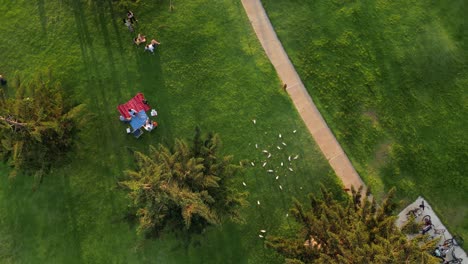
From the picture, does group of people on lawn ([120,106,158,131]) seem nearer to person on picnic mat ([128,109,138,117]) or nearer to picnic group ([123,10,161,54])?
person on picnic mat ([128,109,138,117])

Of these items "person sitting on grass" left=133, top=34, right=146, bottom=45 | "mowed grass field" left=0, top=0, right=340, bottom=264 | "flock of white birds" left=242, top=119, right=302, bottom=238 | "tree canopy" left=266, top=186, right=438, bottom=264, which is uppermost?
"person sitting on grass" left=133, top=34, right=146, bottom=45

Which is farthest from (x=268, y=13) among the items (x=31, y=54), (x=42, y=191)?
(x=42, y=191)

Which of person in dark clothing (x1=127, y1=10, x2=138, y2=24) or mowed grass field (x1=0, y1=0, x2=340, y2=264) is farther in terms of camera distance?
person in dark clothing (x1=127, y1=10, x2=138, y2=24)

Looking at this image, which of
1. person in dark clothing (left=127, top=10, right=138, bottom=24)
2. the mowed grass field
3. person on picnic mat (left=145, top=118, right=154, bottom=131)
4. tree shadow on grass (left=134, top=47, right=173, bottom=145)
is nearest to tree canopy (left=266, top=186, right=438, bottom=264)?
the mowed grass field

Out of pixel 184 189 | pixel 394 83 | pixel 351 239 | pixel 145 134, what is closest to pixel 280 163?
pixel 351 239

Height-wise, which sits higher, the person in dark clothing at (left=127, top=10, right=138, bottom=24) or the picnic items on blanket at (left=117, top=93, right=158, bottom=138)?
the person in dark clothing at (left=127, top=10, right=138, bottom=24)

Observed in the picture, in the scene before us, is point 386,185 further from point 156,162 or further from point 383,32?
point 156,162

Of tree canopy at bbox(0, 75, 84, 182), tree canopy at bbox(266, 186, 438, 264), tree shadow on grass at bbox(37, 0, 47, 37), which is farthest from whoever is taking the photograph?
tree shadow on grass at bbox(37, 0, 47, 37)
